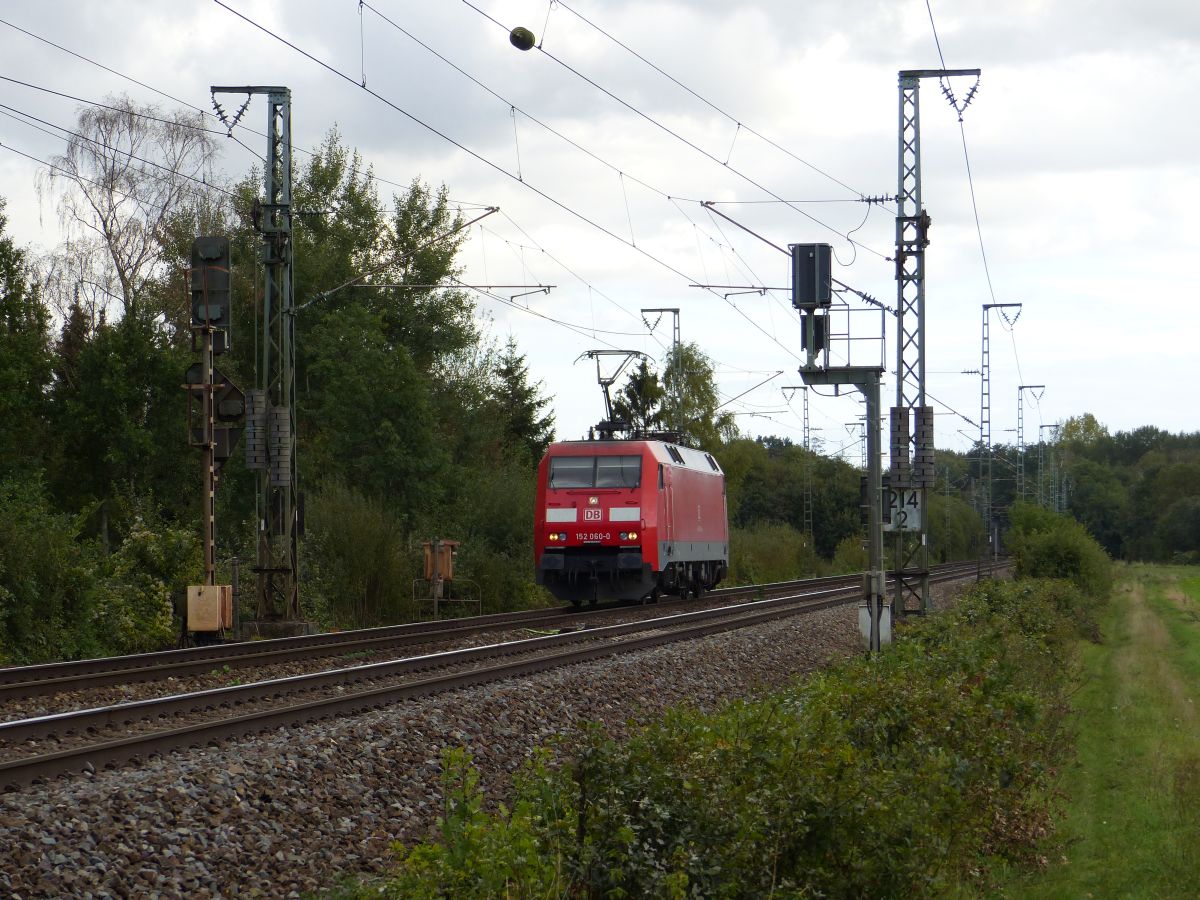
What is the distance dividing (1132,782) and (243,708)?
32.4 feet

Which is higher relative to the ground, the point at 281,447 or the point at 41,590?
the point at 281,447

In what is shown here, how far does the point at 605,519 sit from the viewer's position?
91.9 feet

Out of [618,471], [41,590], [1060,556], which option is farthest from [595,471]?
[1060,556]

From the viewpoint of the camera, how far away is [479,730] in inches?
433

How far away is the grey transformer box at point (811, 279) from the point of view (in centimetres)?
1838

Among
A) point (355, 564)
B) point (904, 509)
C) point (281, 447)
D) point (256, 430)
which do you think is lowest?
point (355, 564)

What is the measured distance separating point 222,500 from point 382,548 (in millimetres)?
10919

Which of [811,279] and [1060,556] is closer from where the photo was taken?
[811,279]

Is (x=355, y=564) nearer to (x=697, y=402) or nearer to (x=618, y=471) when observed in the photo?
(x=618, y=471)

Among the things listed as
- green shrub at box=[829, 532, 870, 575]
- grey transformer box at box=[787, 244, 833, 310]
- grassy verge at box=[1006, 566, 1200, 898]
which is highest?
grey transformer box at box=[787, 244, 833, 310]

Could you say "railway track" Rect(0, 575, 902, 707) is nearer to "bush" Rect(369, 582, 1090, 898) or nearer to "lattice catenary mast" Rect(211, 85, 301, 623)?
"lattice catenary mast" Rect(211, 85, 301, 623)

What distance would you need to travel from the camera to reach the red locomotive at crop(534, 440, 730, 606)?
27.9 metres

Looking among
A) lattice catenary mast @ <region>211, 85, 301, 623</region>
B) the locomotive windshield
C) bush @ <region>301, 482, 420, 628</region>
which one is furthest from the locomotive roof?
lattice catenary mast @ <region>211, 85, 301, 623</region>

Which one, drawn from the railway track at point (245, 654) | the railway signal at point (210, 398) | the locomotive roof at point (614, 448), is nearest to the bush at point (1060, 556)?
the locomotive roof at point (614, 448)
